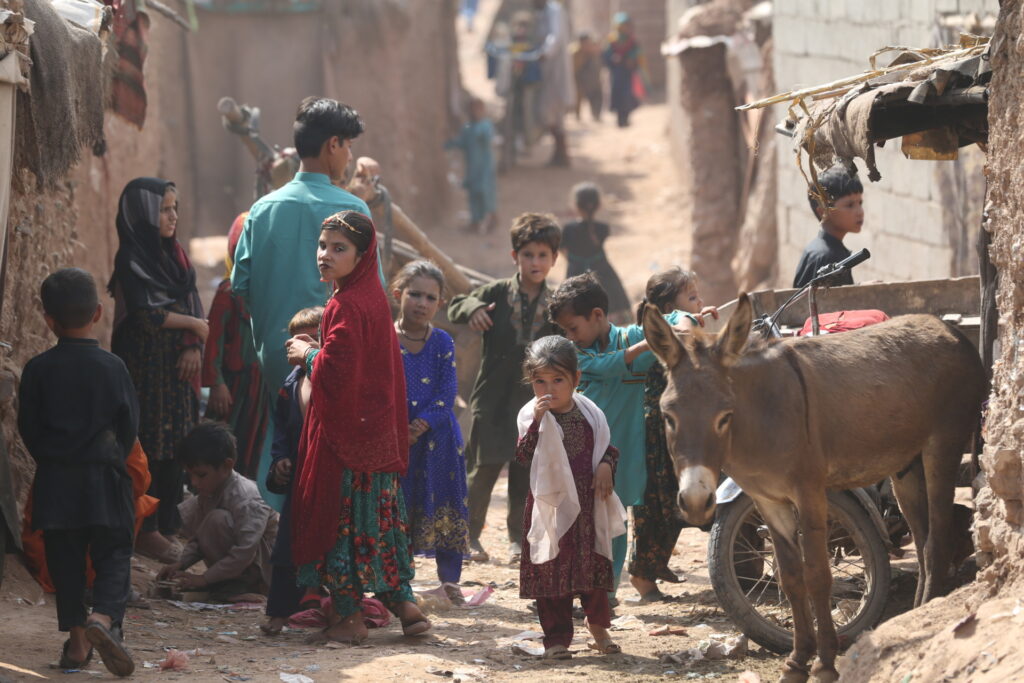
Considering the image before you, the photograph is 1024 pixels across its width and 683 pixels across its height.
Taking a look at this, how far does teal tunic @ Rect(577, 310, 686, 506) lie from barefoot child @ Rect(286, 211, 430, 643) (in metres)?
0.96

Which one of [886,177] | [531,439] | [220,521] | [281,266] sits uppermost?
[886,177]

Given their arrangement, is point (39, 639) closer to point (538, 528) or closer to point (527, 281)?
point (538, 528)

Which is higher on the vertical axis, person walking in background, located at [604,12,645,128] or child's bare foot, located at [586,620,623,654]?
person walking in background, located at [604,12,645,128]

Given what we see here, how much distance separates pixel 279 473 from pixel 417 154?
43.7 feet

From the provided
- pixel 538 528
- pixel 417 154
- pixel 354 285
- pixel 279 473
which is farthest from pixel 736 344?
pixel 417 154

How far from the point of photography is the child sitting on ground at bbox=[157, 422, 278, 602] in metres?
6.37

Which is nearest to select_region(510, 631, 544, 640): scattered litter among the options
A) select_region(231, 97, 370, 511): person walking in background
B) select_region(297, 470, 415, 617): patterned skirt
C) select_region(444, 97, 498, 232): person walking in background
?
select_region(297, 470, 415, 617): patterned skirt

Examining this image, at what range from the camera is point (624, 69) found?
24812mm

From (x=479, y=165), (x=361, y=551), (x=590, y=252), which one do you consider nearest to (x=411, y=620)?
(x=361, y=551)

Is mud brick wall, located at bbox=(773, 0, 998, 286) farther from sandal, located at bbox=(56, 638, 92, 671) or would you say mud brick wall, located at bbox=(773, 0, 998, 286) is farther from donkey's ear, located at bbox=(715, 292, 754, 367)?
sandal, located at bbox=(56, 638, 92, 671)

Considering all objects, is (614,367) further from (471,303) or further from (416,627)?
(416,627)

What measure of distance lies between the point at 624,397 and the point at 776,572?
112 cm

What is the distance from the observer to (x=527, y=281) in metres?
6.77

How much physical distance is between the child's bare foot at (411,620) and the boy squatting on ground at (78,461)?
3.50ft
